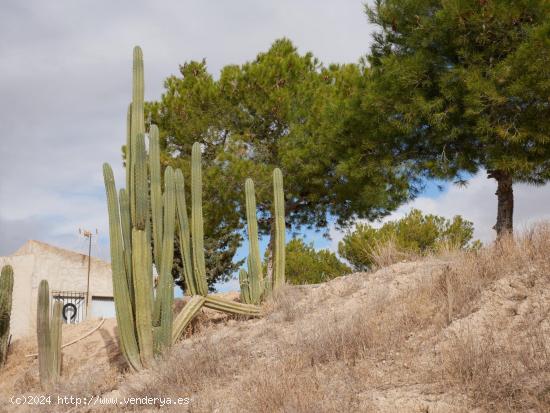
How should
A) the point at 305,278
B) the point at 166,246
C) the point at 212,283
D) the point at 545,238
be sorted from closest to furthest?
the point at 545,238, the point at 166,246, the point at 305,278, the point at 212,283

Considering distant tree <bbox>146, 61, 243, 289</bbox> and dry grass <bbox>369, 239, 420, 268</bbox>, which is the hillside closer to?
dry grass <bbox>369, 239, 420, 268</bbox>

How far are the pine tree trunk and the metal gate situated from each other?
1386 centimetres

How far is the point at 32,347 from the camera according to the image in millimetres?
14352

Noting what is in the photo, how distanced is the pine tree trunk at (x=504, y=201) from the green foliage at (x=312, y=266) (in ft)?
30.2

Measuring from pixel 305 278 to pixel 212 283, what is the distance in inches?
301

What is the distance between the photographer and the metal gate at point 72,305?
20.9 m

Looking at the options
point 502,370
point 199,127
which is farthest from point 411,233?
point 502,370

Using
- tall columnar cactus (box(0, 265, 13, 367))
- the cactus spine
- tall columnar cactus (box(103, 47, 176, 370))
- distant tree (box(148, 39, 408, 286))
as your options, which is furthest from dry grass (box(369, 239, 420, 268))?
tall columnar cactus (box(0, 265, 13, 367))

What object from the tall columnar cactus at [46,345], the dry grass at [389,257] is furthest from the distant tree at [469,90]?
the tall columnar cactus at [46,345]

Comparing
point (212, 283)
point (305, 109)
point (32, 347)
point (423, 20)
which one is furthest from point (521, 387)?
point (212, 283)

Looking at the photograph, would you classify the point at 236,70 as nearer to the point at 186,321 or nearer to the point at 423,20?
the point at 423,20

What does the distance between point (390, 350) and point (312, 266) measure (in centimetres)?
1486

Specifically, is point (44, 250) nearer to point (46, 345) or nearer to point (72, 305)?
point (72, 305)

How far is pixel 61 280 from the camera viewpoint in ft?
68.5
